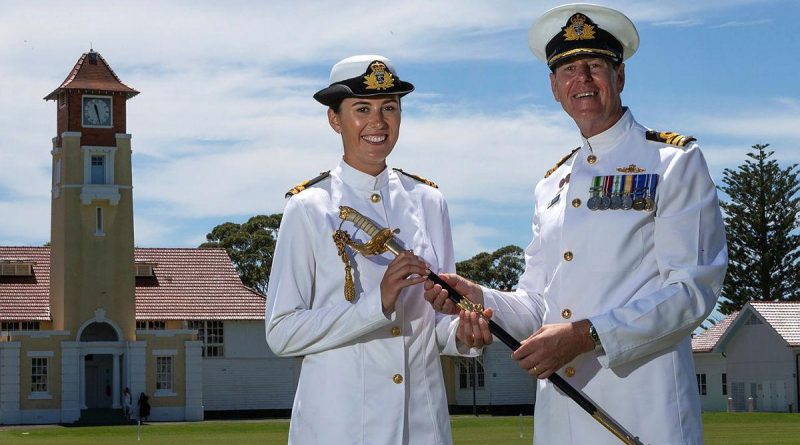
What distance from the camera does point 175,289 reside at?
65.8 m

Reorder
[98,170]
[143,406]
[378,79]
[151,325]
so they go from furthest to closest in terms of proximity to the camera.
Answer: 1. [151,325]
2. [98,170]
3. [143,406]
4. [378,79]

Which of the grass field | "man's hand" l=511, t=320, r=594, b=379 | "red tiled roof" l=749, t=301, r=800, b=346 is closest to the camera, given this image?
"man's hand" l=511, t=320, r=594, b=379

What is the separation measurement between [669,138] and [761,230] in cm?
6194

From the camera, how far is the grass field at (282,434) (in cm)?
3106

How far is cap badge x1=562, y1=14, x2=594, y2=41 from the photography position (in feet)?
16.1

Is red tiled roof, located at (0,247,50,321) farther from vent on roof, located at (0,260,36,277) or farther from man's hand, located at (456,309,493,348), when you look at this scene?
man's hand, located at (456,309,493,348)

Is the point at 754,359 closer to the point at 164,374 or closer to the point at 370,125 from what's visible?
the point at 164,374

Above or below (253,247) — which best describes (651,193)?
below

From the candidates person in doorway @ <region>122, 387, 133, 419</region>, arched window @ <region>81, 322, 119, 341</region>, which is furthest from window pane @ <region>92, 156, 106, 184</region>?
person in doorway @ <region>122, 387, 133, 419</region>

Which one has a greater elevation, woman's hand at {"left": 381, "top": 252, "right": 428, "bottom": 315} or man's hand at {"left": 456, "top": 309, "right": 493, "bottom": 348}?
woman's hand at {"left": 381, "top": 252, "right": 428, "bottom": 315}

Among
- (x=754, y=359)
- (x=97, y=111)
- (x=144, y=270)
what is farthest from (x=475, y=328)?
(x=144, y=270)

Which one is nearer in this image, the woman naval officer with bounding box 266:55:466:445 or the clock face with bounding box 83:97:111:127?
the woman naval officer with bounding box 266:55:466:445

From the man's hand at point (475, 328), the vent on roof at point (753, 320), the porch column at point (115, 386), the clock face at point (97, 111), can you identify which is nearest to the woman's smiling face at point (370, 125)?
the man's hand at point (475, 328)

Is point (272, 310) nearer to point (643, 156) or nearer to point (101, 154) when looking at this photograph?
point (643, 156)
